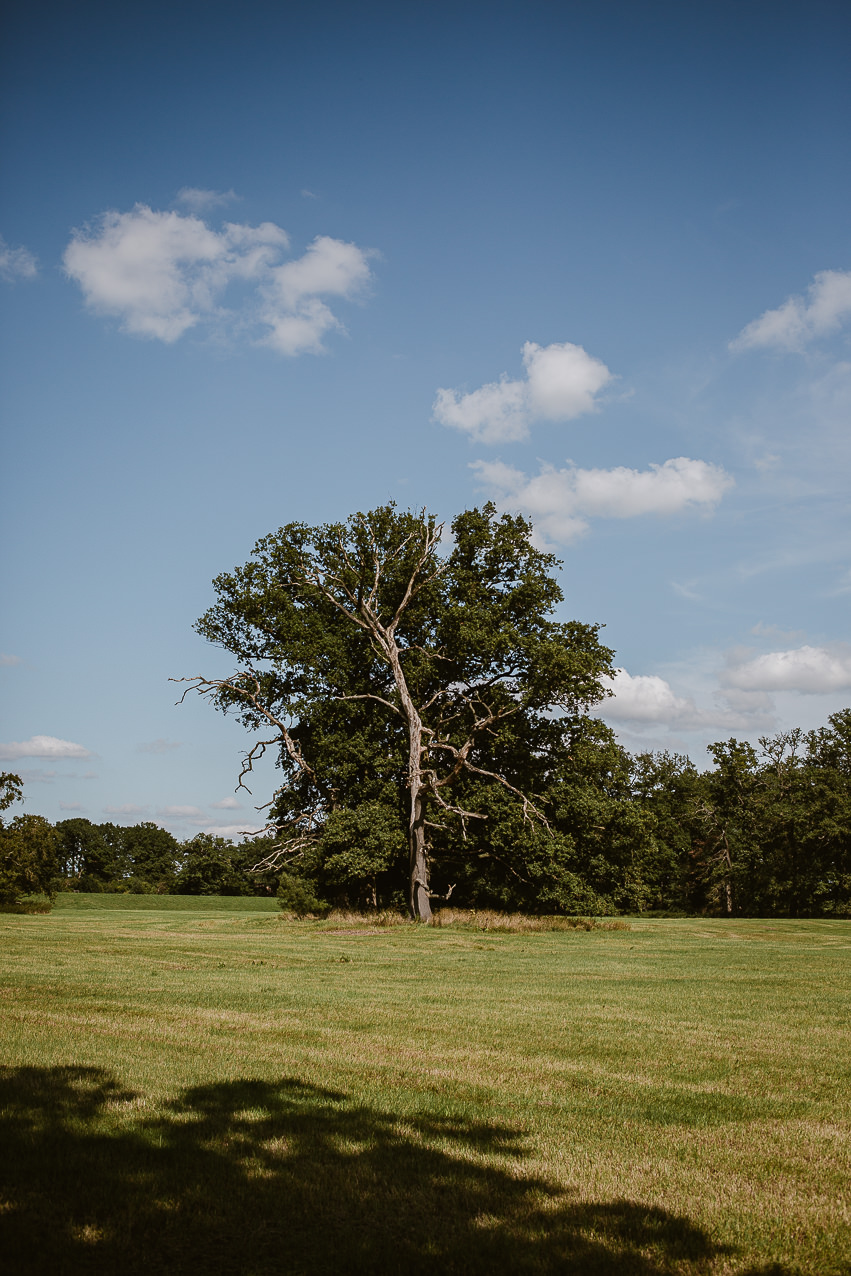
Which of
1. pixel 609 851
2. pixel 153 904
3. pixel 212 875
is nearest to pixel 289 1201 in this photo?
pixel 609 851

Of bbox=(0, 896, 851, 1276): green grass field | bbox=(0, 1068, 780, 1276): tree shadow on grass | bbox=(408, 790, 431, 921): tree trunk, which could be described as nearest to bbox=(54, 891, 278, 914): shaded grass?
bbox=(408, 790, 431, 921): tree trunk

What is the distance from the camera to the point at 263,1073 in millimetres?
6938

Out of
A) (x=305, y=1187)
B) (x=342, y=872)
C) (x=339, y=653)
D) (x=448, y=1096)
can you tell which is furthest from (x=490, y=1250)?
(x=339, y=653)

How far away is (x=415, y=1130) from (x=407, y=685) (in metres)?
33.2

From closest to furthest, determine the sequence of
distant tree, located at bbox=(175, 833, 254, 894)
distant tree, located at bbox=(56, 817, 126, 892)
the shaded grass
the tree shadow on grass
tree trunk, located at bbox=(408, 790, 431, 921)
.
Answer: the tree shadow on grass < tree trunk, located at bbox=(408, 790, 431, 921) < the shaded grass < distant tree, located at bbox=(175, 833, 254, 894) < distant tree, located at bbox=(56, 817, 126, 892)

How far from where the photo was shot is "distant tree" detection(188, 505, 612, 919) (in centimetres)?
3550

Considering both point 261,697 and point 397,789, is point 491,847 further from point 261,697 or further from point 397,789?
point 261,697

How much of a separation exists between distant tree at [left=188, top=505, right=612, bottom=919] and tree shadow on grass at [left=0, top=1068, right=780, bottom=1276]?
2856 centimetres

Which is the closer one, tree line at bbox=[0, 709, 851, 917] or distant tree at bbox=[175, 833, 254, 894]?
tree line at bbox=[0, 709, 851, 917]

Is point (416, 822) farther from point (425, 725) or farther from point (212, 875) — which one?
point (212, 875)

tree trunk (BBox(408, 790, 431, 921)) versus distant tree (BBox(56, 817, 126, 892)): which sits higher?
tree trunk (BBox(408, 790, 431, 921))

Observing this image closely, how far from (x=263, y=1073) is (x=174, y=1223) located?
2.90 meters

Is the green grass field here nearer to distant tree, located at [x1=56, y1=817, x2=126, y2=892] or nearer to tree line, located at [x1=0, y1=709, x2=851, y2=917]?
tree line, located at [x1=0, y1=709, x2=851, y2=917]

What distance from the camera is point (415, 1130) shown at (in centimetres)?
561
